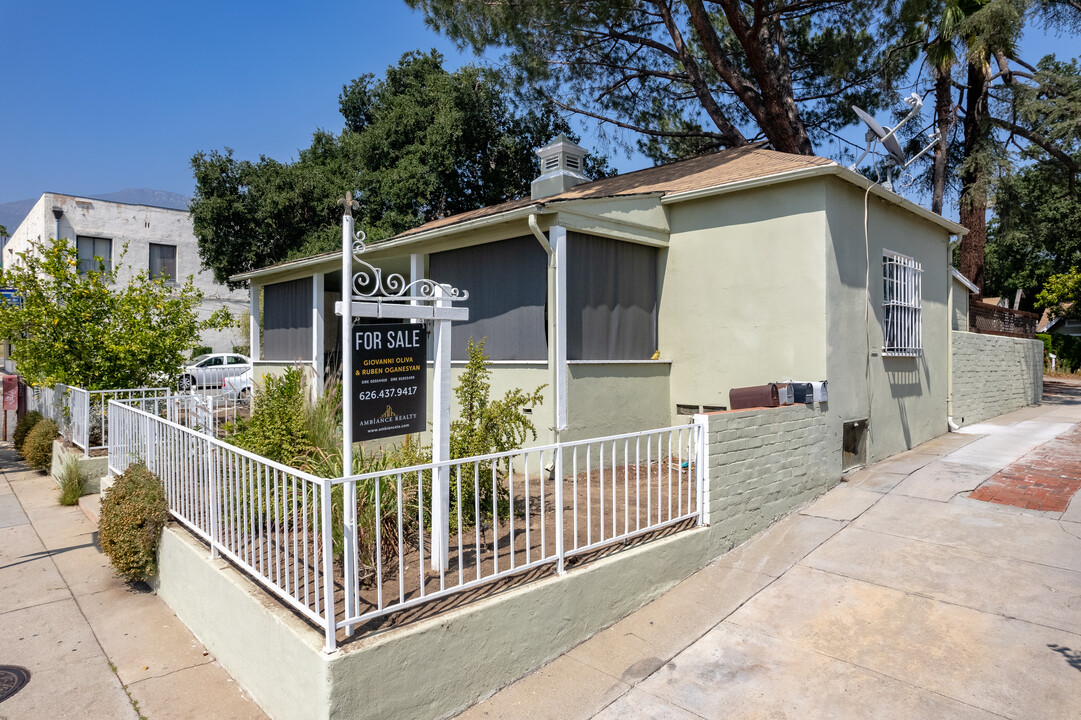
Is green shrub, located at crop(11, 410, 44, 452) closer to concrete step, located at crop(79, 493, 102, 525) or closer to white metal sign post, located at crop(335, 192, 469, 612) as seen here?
concrete step, located at crop(79, 493, 102, 525)

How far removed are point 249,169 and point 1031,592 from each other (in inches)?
893

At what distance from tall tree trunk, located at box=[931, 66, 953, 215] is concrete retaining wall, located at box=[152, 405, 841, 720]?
11.8 metres

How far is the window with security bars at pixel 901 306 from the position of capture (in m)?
8.27

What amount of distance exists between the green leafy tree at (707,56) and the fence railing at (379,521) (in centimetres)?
877

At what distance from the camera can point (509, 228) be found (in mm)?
7711

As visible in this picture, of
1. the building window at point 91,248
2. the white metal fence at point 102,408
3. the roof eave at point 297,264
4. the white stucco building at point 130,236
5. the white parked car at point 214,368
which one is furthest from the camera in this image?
the building window at point 91,248

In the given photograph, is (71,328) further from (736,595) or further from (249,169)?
(249,169)

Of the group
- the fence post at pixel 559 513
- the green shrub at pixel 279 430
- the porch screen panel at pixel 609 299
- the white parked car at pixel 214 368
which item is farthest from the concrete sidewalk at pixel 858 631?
the white parked car at pixel 214 368

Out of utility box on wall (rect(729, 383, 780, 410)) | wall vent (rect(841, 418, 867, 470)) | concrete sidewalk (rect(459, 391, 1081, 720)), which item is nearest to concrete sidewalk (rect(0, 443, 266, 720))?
concrete sidewalk (rect(459, 391, 1081, 720))

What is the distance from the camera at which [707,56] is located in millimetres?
15586

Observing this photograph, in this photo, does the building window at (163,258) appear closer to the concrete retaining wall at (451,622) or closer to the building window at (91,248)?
the building window at (91,248)

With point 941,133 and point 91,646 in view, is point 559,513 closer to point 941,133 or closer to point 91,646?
point 91,646

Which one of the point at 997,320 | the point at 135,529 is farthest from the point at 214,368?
the point at 997,320

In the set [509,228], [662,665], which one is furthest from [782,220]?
[662,665]
